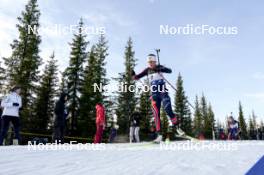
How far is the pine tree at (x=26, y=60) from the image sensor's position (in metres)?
27.4

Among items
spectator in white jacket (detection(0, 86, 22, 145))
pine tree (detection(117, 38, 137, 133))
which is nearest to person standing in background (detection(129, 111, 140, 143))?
spectator in white jacket (detection(0, 86, 22, 145))

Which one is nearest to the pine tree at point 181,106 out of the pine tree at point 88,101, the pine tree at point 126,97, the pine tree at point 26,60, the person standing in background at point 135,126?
the pine tree at point 126,97

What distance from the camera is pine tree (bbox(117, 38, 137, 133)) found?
3833 cm

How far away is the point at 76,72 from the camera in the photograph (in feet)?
113

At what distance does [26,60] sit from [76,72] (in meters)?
7.00

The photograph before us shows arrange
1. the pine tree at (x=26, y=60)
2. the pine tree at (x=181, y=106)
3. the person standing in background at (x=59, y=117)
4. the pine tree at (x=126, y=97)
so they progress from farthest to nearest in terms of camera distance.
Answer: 1. the pine tree at (x=181, y=106)
2. the pine tree at (x=126, y=97)
3. the pine tree at (x=26, y=60)
4. the person standing in background at (x=59, y=117)

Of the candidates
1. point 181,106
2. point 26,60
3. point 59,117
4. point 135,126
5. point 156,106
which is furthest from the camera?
point 181,106

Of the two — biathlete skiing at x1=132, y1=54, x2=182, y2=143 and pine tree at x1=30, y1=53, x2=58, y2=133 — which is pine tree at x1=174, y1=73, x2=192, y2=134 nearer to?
pine tree at x1=30, y1=53, x2=58, y2=133

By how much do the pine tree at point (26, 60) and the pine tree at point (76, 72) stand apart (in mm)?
4765

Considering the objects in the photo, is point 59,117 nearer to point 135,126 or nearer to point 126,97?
point 135,126

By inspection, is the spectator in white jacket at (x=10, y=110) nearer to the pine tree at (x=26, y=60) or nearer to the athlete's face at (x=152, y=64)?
the athlete's face at (x=152, y=64)

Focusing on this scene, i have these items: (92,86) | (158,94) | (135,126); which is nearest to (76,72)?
(92,86)

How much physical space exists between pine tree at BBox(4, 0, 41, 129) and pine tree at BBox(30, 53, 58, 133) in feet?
5.48

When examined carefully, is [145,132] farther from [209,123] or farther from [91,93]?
[209,123]
